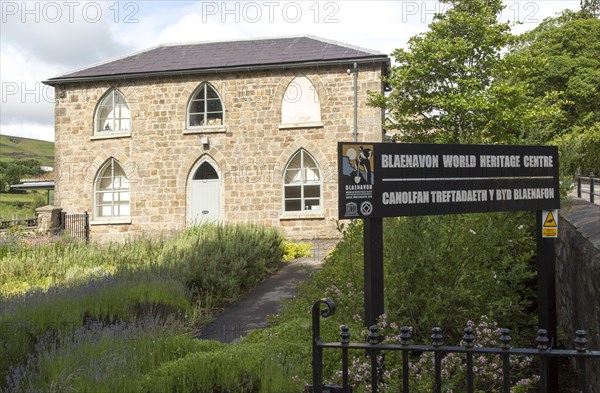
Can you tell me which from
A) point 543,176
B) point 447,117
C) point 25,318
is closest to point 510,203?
point 543,176

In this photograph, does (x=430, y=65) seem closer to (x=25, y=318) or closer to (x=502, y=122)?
(x=502, y=122)

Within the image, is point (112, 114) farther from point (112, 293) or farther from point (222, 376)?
point (222, 376)

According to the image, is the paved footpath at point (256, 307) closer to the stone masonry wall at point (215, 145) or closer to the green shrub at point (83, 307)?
the green shrub at point (83, 307)

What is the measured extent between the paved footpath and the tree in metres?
8.20

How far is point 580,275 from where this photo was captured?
5691mm

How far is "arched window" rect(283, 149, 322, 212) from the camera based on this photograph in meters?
20.0

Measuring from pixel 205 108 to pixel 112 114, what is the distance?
3934 millimetres

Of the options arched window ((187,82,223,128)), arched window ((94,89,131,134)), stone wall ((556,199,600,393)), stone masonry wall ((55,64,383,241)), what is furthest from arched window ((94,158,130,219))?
stone wall ((556,199,600,393))

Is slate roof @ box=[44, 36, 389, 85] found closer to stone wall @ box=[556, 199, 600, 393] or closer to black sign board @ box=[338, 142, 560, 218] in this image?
stone wall @ box=[556, 199, 600, 393]

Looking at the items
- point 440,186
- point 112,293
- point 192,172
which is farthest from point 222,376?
point 192,172

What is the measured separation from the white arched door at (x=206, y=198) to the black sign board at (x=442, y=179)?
51.4 feet

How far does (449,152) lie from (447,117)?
1480 centimetres

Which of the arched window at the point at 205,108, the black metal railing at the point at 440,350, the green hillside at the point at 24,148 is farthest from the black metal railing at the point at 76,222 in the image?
the green hillside at the point at 24,148

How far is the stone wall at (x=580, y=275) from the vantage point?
495cm
